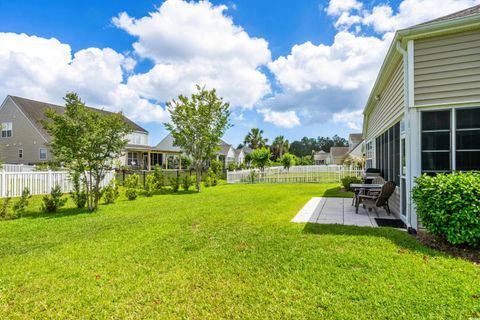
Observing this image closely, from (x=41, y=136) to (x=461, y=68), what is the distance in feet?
89.7

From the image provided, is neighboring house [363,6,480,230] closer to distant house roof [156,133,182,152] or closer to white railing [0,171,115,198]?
white railing [0,171,115,198]

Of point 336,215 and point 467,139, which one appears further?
point 336,215

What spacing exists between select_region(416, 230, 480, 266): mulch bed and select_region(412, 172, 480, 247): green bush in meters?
0.12

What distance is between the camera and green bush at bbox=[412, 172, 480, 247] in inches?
151

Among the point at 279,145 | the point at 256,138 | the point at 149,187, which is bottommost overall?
the point at 149,187

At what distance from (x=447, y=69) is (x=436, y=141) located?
4.68 ft

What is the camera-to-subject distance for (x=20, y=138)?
22188mm

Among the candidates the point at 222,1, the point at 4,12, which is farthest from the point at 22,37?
the point at 222,1

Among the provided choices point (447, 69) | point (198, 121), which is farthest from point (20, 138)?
point (447, 69)

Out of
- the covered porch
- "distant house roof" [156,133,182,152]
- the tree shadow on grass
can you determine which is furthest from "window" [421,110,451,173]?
"distant house roof" [156,133,182,152]

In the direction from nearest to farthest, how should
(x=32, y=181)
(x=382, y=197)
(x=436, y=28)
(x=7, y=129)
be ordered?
(x=436, y=28), (x=382, y=197), (x=32, y=181), (x=7, y=129)

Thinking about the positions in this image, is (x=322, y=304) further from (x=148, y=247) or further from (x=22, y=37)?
(x=22, y=37)

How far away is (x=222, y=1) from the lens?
1004cm

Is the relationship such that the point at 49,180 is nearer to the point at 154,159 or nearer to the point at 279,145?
the point at 154,159
